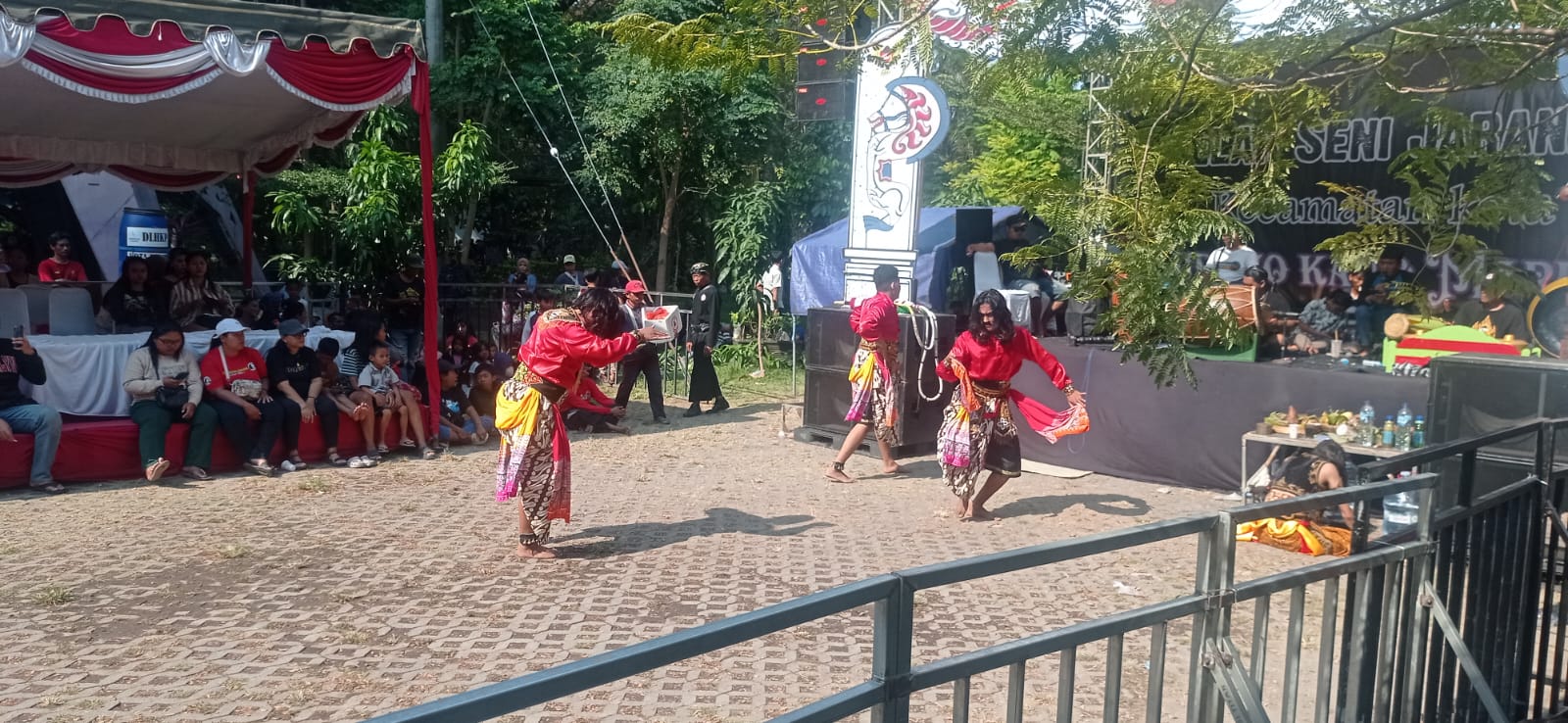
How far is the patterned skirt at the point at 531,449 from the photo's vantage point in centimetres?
655

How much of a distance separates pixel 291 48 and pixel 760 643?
6452mm

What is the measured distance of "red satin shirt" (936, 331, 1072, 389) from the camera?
7766mm

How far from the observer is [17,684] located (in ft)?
15.1

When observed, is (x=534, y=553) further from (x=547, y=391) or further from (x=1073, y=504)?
(x=1073, y=504)

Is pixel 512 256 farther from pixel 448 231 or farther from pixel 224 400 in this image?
pixel 224 400

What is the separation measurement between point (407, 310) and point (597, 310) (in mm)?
6666

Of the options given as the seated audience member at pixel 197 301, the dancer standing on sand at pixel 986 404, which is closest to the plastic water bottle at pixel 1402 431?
the dancer standing on sand at pixel 986 404

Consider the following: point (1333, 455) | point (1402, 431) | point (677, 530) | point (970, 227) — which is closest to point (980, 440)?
point (677, 530)

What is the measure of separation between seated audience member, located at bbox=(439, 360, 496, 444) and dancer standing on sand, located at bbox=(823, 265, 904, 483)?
342 centimetres

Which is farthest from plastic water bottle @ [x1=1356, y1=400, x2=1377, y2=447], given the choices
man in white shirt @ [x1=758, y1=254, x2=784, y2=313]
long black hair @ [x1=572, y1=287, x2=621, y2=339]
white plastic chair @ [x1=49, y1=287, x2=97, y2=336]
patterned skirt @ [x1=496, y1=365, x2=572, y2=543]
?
man in white shirt @ [x1=758, y1=254, x2=784, y2=313]

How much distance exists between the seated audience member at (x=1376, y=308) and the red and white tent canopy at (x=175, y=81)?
842cm

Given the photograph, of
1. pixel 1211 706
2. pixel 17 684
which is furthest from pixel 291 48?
pixel 1211 706

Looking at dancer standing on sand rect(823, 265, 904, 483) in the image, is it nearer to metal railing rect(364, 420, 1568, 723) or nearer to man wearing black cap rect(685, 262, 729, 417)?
man wearing black cap rect(685, 262, 729, 417)

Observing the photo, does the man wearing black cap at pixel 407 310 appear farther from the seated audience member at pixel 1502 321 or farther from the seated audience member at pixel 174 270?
the seated audience member at pixel 1502 321
